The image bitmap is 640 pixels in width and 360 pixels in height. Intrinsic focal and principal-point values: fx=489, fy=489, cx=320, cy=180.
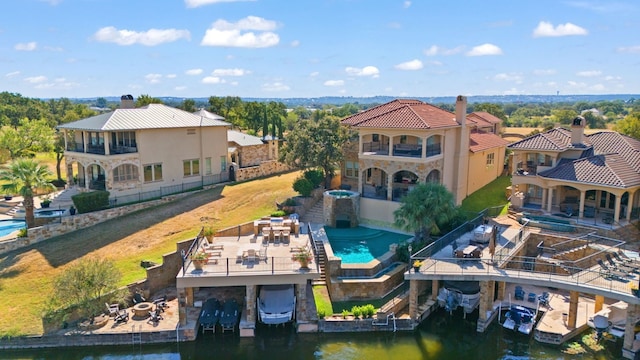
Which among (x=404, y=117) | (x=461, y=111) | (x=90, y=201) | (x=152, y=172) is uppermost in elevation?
(x=461, y=111)

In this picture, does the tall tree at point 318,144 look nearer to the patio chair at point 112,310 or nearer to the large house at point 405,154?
the large house at point 405,154

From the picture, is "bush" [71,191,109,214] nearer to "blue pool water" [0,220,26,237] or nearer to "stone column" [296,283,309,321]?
"blue pool water" [0,220,26,237]

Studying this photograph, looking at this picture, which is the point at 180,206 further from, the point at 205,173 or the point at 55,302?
the point at 55,302

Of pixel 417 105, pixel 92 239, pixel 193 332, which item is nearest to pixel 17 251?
pixel 92 239

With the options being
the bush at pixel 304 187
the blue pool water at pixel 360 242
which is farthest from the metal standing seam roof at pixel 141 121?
the blue pool water at pixel 360 242

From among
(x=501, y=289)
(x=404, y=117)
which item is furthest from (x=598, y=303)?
(x=404, y=117)

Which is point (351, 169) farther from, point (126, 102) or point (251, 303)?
point (126, 102)
